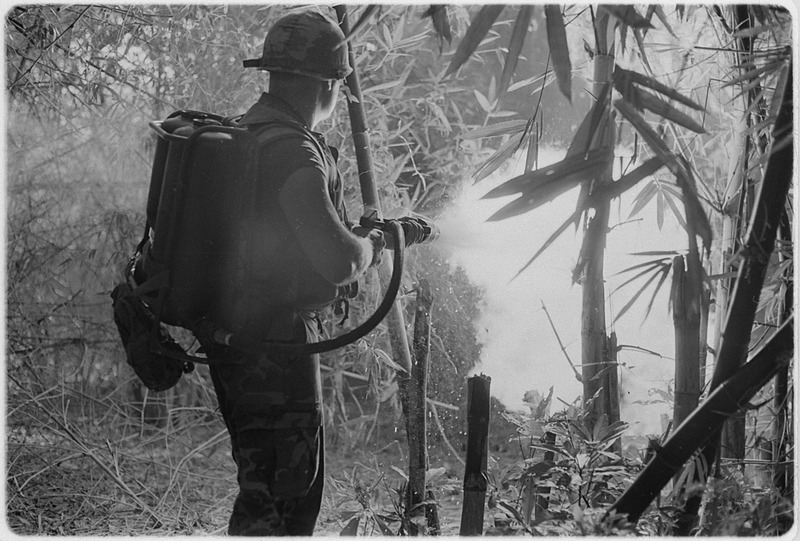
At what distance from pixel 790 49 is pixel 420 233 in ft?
2.02

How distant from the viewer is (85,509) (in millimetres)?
1571

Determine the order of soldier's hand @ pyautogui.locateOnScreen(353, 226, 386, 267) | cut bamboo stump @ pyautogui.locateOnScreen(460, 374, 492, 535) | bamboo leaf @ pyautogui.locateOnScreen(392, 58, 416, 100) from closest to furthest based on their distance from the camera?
soldier's hand @ pyautogui.locateOnScreen(353, 226, 386, 267), cut bamboo stump @ pyautogui.locateOnScreen(460, 374, 492, 535), bamboo leaf @ pyautogui.locateOnScreen(392, 58, 416, 100)

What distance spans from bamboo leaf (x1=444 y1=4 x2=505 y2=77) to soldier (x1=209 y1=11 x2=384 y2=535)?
0.17m

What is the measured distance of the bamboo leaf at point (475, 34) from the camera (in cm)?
123

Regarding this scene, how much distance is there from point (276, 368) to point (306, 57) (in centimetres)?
47

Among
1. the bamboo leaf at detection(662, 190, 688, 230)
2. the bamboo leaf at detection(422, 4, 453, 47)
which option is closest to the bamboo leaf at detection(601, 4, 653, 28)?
the bamboo leaf at detection(422, 4, 453, 47)

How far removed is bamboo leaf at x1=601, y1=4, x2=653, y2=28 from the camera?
121 centimetres

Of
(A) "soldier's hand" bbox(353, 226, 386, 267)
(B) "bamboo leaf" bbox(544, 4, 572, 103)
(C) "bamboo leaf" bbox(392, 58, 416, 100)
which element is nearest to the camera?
(B) "bamboo leaf" bbox(544, 4, 572, 103)

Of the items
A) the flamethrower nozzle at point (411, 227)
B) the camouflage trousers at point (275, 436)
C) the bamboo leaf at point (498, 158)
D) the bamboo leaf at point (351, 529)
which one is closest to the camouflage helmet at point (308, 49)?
the flamethrower nozzle at point (411, 227)

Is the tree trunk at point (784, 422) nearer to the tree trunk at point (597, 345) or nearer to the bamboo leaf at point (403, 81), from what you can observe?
the tree trunk at point (597, 345)

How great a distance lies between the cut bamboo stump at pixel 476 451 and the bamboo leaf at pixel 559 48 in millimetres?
489

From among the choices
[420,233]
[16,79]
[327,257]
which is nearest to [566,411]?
[420,233]

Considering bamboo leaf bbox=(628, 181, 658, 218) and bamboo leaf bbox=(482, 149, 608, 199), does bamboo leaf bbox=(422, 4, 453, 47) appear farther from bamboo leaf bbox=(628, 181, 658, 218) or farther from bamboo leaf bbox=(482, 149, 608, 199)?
bamboo leaf bbox=(628, 181, 658, 218)

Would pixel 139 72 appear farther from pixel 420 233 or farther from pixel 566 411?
pixel 566 411
